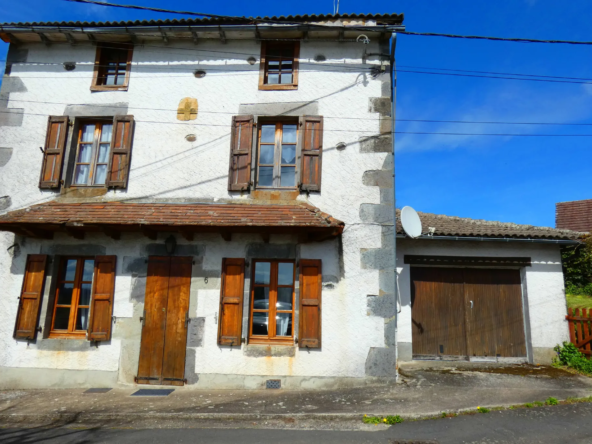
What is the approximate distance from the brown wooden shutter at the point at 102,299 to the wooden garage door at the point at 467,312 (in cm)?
591

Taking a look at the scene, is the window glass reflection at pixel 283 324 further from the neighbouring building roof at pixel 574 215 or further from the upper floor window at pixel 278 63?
the neighbouring building roof at pixel 574 215

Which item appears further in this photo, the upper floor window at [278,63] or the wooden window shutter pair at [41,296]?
the upper floor window at [278,63]

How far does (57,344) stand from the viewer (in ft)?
22.0

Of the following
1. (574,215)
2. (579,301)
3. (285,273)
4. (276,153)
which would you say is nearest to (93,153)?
(276,153)

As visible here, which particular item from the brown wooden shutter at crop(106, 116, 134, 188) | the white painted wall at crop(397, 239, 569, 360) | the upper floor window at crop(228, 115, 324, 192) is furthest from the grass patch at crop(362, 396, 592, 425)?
the brown wooden shutter at crop(106, 116, 134, 188)

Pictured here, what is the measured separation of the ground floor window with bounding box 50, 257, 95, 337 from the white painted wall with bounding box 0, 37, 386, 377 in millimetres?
276

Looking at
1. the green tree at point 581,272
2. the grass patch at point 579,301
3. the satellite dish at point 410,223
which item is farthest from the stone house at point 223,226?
the green tree at point 581,272

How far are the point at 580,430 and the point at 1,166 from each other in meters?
10.2

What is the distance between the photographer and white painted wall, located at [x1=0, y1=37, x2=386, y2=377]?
6.57 meters

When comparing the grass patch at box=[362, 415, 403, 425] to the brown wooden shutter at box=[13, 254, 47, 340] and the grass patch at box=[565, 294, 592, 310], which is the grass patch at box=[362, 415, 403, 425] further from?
the grass patch at box=[565, 294, 592, 310]

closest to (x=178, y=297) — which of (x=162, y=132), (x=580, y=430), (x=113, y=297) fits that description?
(x=113, y=297)

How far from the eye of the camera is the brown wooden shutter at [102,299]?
666cm

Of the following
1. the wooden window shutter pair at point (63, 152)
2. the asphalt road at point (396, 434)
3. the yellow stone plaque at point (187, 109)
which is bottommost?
the asphalt road at point (396, 434)

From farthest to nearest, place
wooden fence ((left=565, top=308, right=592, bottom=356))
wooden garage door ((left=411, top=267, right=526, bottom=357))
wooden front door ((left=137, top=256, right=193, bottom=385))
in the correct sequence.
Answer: wooden garage door ((left=411, top=267, right=526, bottom=357)), wooden fence ((left=565, top=308, right=592, bottom=356)), wooden front door ((left=137, top=256, right=193, bottom=385))
